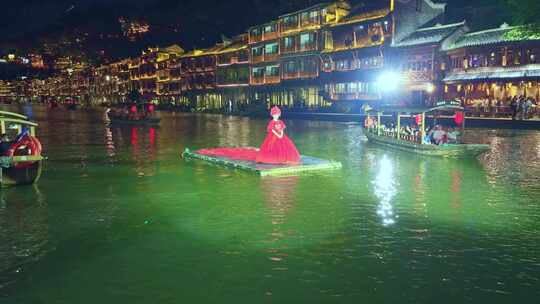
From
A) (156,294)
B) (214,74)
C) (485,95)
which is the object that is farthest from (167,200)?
(214,74)

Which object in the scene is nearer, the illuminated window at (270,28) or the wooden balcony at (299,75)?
the wooden balcony at (299,75)

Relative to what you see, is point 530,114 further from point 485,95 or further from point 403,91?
point 403,91

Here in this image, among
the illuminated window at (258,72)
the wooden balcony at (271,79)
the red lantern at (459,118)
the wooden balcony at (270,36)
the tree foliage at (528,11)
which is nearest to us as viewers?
the red lantern at (459,118)

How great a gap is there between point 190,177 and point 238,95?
2443 inches

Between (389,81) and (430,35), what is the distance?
583 cm

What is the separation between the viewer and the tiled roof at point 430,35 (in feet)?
140

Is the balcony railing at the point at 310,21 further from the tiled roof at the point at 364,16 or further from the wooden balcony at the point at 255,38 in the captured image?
the wooden balcony at the point at 255,38

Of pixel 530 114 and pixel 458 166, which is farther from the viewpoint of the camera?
pixel 530 114

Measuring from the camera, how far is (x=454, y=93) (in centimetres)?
4275

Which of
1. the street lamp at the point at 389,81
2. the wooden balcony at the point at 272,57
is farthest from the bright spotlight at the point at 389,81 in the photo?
the wooden balcony at the point at 272,57

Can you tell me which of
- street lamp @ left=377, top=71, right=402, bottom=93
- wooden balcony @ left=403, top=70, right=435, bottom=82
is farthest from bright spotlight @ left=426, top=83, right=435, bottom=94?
street lamp @ left=377, top=71, right=402, bottom=93

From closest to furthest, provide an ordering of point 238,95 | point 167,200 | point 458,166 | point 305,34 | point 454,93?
point 167,200 → point 458,166 → point 454,93 → point 305,34 → point 238,95

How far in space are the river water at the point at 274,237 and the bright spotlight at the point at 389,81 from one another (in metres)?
33.2

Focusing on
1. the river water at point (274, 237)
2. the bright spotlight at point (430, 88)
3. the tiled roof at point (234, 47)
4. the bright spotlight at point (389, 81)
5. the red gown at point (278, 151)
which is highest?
the tiled roof at point (234, 47)
